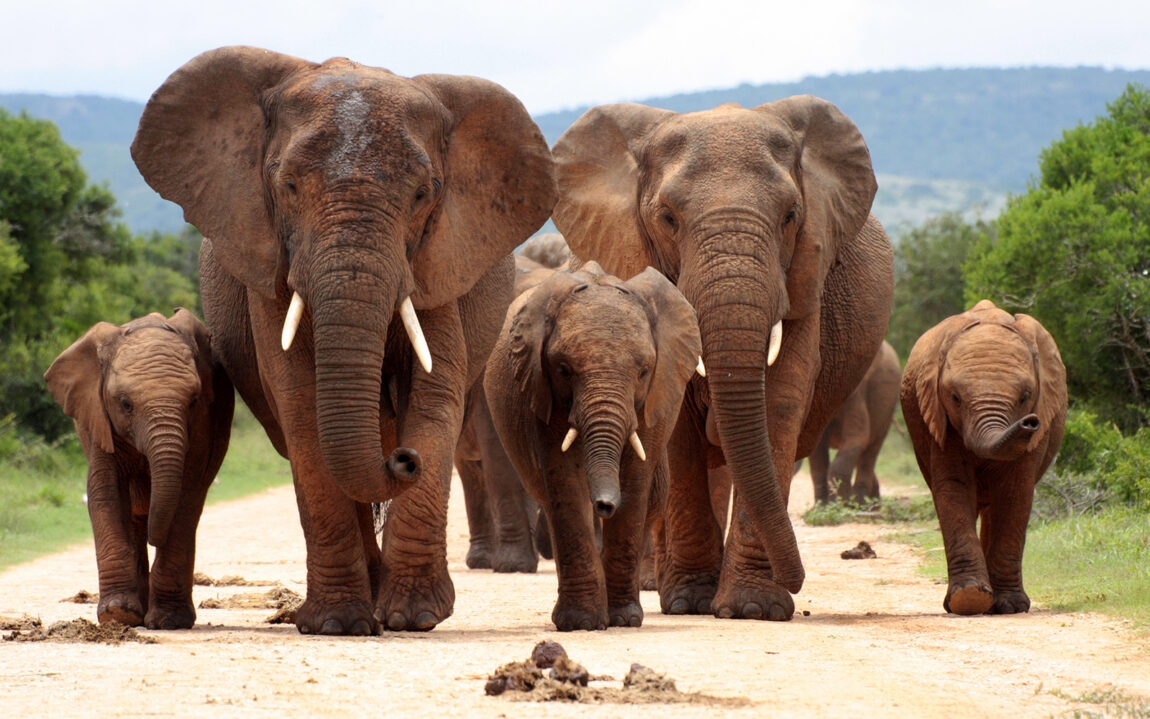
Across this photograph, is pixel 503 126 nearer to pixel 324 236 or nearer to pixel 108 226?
pixel 324 236

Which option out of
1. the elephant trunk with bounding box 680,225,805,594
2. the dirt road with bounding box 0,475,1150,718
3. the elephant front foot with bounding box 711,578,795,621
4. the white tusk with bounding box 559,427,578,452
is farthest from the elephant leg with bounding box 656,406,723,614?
the white tusk with bounding box 559,427,578,452

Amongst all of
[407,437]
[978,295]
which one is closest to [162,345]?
[407,437]

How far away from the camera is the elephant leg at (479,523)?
45.6 ft

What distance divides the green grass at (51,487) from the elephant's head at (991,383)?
7585 millimetres

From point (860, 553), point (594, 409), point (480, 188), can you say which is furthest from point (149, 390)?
point (860, 553)

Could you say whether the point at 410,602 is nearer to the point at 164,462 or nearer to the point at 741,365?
the point at 164,462

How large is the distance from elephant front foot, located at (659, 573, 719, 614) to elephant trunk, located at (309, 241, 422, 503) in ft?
9.42

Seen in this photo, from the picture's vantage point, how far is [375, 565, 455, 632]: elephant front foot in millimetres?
7824

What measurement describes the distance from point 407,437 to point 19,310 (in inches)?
753

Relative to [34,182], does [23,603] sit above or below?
below

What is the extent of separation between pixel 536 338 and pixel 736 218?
159 cm

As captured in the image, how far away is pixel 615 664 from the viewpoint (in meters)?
6.54

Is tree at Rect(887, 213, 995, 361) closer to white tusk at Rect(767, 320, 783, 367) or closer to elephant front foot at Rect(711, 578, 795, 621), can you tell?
white tusk at Rect(767, 320, 783, 367)

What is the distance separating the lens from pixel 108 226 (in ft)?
95.4
